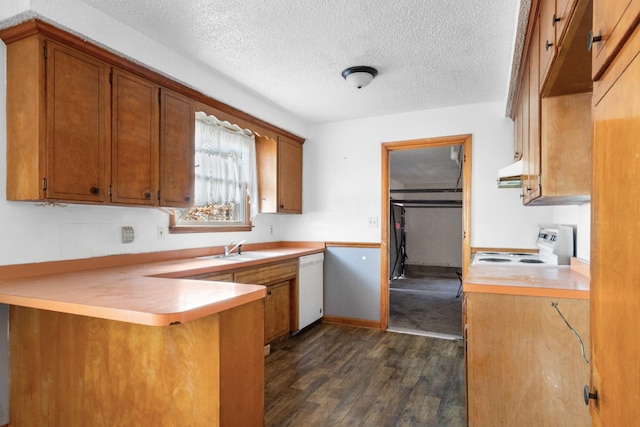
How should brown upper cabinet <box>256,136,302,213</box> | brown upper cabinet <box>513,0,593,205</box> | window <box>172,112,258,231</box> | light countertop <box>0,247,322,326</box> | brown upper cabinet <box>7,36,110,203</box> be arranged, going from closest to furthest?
1. light countertop <box>0,247,322,326</box>
2. brown upper cabinet <box>513,0,593,205</box>
3. brown upper cabinet <box>7,36,110,203</box>
4. window <box>172,112,258,231</box>
5. brown upper cabinet <box>256,136,302,213</box>

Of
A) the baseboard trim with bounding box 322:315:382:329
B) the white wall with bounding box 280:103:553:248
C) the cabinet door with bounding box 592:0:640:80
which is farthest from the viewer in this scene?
the baseboard trim with bounding box 322:315:382:329

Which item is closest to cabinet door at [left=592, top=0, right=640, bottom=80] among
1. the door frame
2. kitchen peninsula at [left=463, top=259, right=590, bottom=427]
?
kitchen peninsula at [left=463, top=259, right=590, bottom=427]

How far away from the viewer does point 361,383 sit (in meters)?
2.70

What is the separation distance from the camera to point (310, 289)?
404 centimetres

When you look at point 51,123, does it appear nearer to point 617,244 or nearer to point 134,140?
point 134,140

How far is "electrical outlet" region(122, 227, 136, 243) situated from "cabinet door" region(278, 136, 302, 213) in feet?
5.53

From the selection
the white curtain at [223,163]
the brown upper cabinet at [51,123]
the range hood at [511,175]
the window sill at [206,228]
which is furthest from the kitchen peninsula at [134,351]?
the range hood at [511,175]

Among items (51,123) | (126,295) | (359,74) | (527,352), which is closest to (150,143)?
(51,123)

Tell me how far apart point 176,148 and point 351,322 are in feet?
9.03

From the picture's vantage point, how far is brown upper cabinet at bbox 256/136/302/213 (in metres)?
4.03

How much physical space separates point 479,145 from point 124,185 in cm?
328

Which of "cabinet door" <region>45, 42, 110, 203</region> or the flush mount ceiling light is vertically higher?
the flush mount ceiling light

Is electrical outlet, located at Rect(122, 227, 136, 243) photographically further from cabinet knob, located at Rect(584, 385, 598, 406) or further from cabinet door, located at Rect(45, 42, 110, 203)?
cabinet knob, located at Rect(584, 385, 598, 406)

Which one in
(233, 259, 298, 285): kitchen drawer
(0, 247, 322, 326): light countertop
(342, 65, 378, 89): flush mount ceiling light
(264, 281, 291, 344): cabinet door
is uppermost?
(342, 65, 378, 89): flush mount ceiling light
